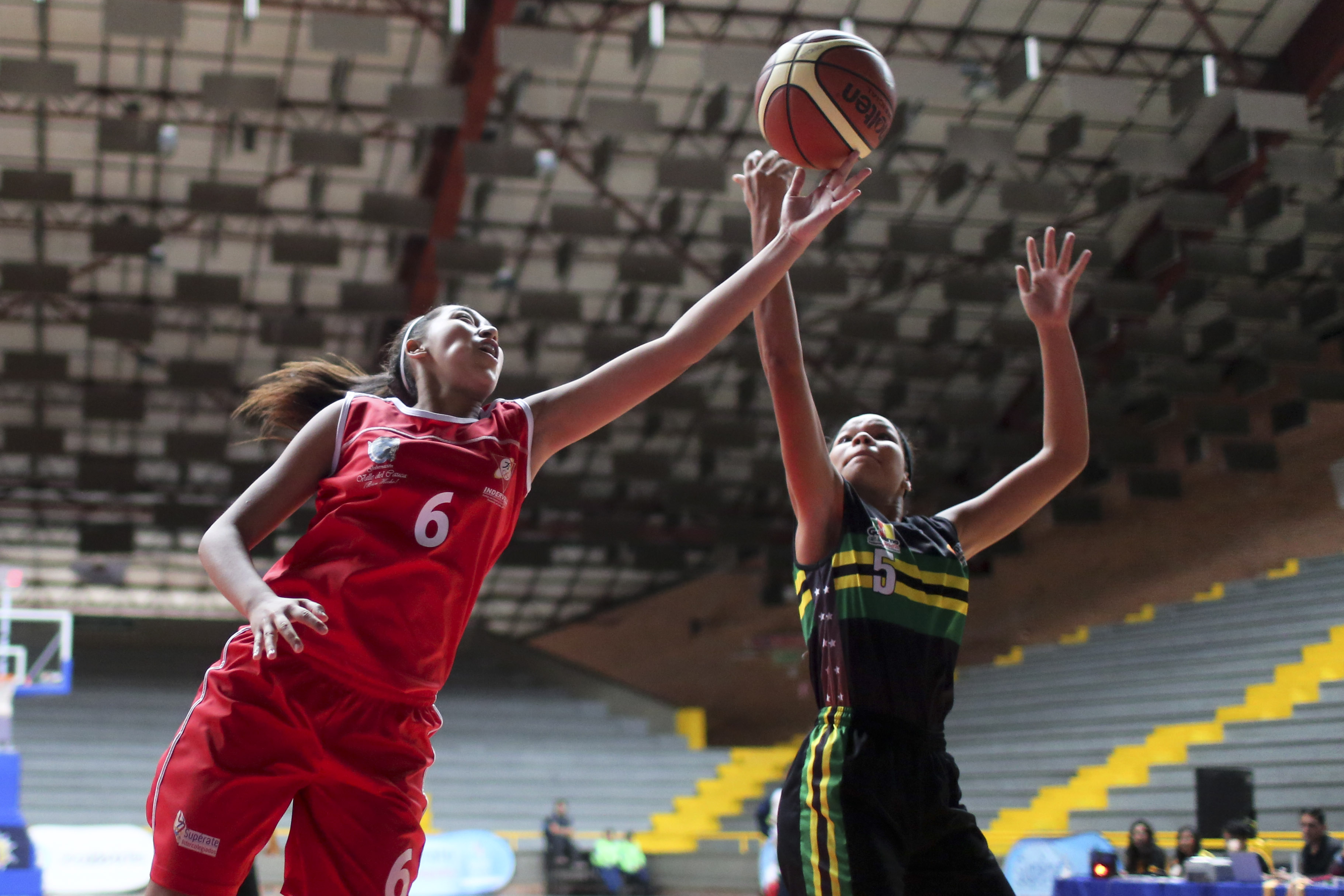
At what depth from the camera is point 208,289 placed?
16203mm

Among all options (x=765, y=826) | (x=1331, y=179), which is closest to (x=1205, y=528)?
(x=1331, y=179)

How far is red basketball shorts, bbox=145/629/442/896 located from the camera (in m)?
1.93

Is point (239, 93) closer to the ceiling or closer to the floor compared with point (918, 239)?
closer to the floor

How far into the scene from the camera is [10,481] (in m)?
23.2

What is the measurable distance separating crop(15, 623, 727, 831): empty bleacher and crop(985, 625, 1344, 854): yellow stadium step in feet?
17.5

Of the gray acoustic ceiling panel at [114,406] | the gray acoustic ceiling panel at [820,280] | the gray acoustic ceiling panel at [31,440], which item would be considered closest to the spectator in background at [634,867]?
the gray acoustic ceiling panel at [820,280]

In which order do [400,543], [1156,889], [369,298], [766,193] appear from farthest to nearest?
[369,298] → [1156,889] → [766,193] → [400,543]

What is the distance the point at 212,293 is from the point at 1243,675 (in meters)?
13.2

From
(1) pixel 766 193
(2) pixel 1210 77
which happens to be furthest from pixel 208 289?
(1) pixel 766 193

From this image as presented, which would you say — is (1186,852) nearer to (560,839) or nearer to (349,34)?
(560,839)

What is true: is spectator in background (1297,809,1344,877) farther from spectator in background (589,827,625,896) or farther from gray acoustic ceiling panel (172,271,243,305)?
gray acoustic ceiling panel (172,271,243,305)

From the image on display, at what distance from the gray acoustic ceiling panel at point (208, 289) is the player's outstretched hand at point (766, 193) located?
48.0 ft

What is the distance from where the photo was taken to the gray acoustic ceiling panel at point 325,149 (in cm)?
1369

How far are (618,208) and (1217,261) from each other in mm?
7735
